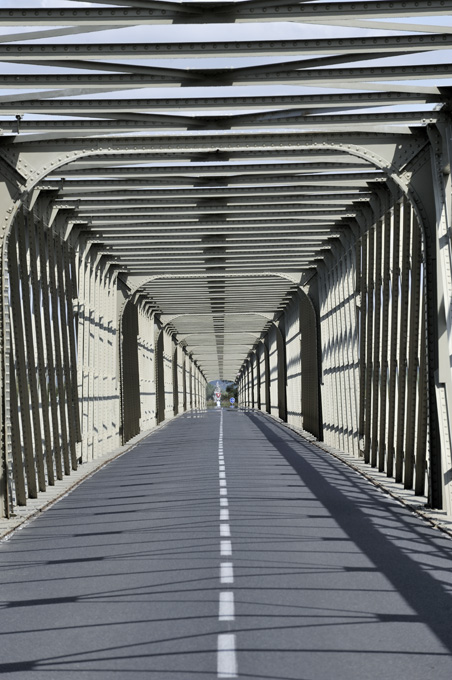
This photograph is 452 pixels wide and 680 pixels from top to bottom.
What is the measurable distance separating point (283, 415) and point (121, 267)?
84.0 ft

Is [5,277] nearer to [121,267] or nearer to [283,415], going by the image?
[121,267]

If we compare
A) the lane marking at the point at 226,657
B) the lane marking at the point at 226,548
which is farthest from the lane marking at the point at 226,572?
the lane marking at the point at 226,657

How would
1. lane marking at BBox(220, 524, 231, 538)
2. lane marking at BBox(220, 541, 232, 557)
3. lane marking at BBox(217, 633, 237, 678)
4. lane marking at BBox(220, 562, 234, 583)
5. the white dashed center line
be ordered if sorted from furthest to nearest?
lane marking at BBox(220, 524, 231, 538) < lane marking at BBox(220, 541, 232, 557) < lane marking at BBox(220, 562, 234, 583) < the white dashed center line < lane marking at BBox(217, 633, 237, 678)

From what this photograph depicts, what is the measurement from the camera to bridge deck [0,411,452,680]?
23.8ft

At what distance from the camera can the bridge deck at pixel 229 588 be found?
725 centimetres

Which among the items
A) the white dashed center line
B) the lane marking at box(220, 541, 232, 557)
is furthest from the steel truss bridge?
the lane marking at box(220, 541, 232, 557)

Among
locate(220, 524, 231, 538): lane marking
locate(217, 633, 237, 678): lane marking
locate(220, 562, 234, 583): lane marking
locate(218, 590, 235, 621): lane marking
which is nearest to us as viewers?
locate(217, 633, 237, 678): lane marking

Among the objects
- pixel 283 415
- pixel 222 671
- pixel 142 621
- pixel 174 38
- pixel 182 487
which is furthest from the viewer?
pixel 283 415

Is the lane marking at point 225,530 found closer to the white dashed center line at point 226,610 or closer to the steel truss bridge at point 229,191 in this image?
the white dashed center line at point 226,610

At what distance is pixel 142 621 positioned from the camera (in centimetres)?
866

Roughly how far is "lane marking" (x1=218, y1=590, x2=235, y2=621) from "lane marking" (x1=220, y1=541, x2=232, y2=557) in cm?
230

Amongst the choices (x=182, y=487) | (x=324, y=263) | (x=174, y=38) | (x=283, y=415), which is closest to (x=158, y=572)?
(x=174, y=38)

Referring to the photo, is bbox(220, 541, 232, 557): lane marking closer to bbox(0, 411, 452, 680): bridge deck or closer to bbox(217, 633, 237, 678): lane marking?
bbox(0, 411, 452, 680): bridge deck

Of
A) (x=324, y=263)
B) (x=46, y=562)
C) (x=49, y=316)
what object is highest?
(x=324, y=263)
